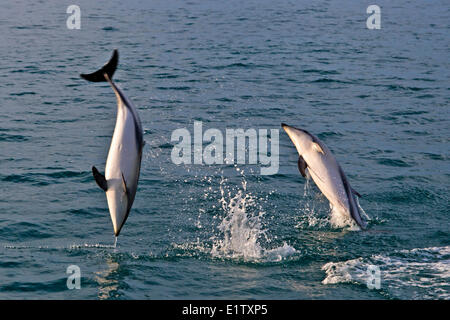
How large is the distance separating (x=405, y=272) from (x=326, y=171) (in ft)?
6.88

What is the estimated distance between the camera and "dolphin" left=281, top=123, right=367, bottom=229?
1224 cm

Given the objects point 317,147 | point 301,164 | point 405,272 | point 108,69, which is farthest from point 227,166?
point 108,69

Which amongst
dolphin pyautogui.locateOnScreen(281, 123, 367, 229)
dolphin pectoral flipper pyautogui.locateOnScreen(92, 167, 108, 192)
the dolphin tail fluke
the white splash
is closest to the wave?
dolphin pyautogui.locateOnScreen(281, 123, 367, 229)

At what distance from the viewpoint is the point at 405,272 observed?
11.6 metres

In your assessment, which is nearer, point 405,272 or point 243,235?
point 405,272

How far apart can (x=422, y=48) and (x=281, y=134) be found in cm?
1492

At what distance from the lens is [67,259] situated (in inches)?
470

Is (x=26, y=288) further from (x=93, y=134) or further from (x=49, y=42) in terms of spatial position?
(x=49, y=42)

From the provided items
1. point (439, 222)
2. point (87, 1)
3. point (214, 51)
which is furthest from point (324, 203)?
point (87, 1)

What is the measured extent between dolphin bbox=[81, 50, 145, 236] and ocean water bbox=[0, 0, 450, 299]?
216 centimetres

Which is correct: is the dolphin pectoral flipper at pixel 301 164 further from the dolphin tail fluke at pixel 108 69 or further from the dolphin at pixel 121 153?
the dolphin tail fluke at pixel 108 69

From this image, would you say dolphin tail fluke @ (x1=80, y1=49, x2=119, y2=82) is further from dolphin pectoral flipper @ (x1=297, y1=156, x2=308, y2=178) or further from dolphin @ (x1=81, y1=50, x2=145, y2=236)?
dolphin pectoral flipper @ (x1=297, y1=156, x2=308, y2=178)

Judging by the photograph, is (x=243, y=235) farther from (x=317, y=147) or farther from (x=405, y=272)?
(x=405, y=272)

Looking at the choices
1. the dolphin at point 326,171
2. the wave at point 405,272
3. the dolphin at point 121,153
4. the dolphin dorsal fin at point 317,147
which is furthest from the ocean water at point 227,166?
the dolphin at point 121,153
